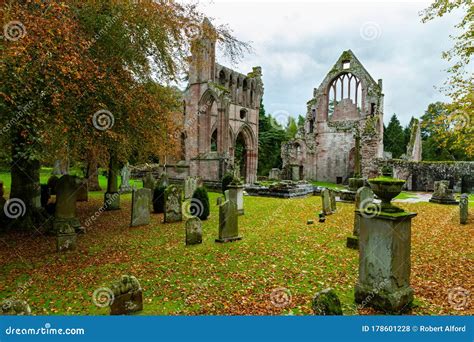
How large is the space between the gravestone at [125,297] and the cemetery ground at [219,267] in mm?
197

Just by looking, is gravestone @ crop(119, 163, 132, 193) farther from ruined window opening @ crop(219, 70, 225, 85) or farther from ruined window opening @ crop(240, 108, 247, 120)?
ruined window opening @ crop(240, 108, 247, 120)

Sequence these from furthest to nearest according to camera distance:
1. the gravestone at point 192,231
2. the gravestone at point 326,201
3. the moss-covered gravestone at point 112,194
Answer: the moss-covered gravestone at point 112,194
the gravestone at point 326,201
the gravestone at point 192,231

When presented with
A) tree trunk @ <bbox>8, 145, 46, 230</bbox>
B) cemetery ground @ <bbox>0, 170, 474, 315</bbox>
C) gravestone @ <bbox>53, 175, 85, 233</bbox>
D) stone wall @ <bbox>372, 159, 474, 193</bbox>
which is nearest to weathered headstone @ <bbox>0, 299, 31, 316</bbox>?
cemetery ground @ <bbox>0, 170, 474, 315</bbox>

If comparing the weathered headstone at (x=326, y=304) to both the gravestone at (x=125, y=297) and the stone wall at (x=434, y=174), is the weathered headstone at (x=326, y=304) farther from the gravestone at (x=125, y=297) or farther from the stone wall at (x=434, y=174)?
the stone wall at (x=434, y=174)

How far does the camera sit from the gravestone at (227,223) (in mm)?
8164

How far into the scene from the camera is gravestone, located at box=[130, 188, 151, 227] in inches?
409

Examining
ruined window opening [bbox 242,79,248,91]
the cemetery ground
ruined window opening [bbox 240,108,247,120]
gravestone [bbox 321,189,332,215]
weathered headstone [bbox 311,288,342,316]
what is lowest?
the cemetery ground

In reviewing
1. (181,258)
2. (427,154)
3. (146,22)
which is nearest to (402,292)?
(181,258)

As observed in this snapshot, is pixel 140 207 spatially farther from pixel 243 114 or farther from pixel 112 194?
pixel 243 114

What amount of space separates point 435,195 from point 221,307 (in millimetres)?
16302

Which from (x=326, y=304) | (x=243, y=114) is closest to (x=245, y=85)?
(x=243, y=114)

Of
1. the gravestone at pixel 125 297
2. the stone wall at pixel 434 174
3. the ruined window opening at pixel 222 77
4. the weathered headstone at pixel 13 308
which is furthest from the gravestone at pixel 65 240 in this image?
the ruined window opening at pixel 222 77

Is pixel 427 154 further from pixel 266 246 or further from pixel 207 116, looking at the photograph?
pixel 266 246

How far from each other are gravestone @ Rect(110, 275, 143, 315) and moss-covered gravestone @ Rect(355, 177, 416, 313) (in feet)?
10.0
